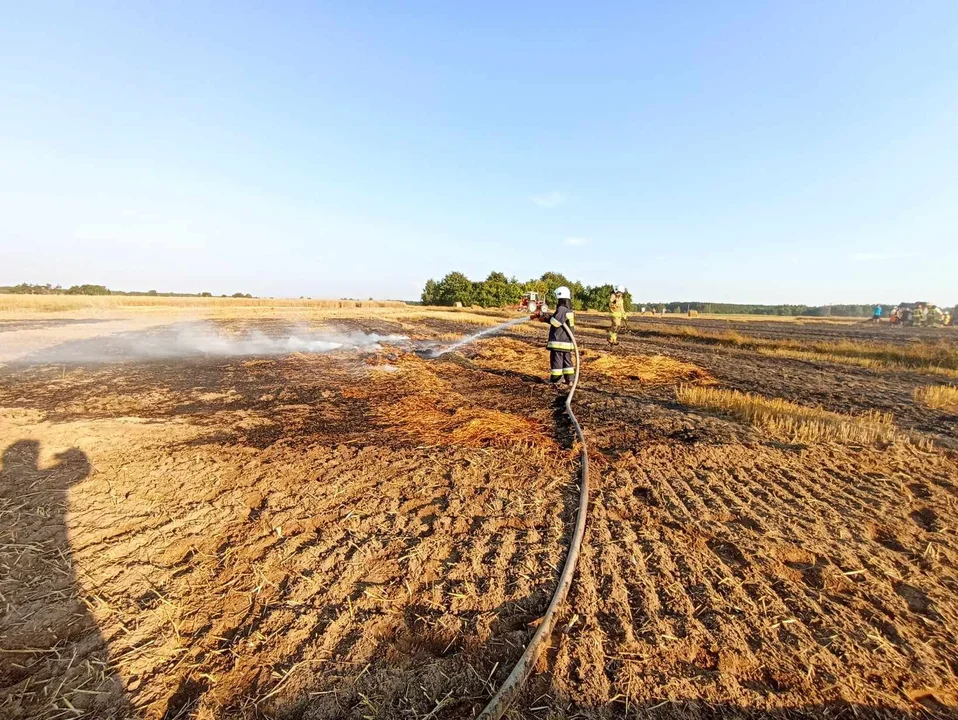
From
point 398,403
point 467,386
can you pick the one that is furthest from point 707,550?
point 467,386

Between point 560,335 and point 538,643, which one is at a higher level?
point 560,335

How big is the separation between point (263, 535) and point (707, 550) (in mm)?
3819

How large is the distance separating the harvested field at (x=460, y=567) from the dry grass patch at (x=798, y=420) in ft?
0.33

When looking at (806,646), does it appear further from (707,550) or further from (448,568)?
(448,568)

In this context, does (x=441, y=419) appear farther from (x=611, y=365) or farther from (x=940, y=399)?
(x=940, y=399)

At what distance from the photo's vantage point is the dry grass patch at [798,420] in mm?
5883

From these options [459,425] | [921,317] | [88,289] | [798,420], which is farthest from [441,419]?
[88,289]

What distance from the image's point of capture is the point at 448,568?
3.18m

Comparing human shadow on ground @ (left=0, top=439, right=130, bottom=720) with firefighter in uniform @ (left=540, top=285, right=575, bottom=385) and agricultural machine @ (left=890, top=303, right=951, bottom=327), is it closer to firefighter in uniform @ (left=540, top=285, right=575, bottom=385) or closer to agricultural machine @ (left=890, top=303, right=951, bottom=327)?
firefighter in uniform @ (left=540, top=285, right=575, bottom=385)

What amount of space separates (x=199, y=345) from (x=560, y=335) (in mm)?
15317

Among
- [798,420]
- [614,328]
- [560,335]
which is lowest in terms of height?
[798,420]

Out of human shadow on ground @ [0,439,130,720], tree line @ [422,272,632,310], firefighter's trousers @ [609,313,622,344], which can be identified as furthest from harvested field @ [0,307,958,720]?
tree line @ [422,272,632,310]

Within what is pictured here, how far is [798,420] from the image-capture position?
6637mm

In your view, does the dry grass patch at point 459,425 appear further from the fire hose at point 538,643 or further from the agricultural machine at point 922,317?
the agricultural machine at point 922,317
